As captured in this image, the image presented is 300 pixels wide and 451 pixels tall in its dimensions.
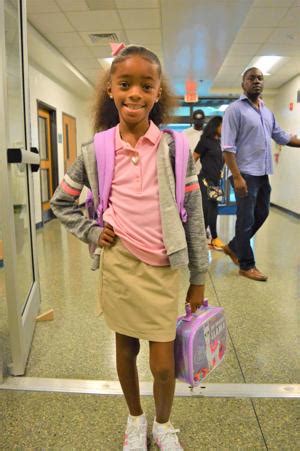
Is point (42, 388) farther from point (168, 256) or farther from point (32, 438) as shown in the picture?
point (168, 256)

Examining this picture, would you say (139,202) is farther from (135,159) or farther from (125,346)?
(125,346)

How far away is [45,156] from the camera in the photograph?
6.52m

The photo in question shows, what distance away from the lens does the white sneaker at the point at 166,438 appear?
3.73 ft

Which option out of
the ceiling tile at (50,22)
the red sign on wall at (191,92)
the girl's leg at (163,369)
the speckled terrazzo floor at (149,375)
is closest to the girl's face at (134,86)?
the girl's leg at (163,369)

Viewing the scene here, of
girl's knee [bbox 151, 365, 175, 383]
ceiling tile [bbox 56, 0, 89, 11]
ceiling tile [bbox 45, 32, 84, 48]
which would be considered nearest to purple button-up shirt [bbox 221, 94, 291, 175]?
girl's knee [bbox 151, 365, 175, 383]

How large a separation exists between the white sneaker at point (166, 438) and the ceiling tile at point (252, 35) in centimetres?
491

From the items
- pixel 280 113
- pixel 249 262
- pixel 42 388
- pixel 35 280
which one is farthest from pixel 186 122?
pixel 42 388

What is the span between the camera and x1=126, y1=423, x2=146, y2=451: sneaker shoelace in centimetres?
115

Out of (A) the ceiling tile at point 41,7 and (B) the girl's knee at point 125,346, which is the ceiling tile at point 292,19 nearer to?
(A) the ceiling tile at point 41,7

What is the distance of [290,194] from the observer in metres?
7.17

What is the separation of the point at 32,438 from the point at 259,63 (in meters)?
6.77

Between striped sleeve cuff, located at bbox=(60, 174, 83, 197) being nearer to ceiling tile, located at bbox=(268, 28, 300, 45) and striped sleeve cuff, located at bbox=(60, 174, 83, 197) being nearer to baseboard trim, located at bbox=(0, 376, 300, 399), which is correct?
baseboard trim, located at bbox=(0, 376, 300, 399)

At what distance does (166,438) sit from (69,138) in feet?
24.5

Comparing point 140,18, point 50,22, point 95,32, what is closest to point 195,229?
point 140,18
